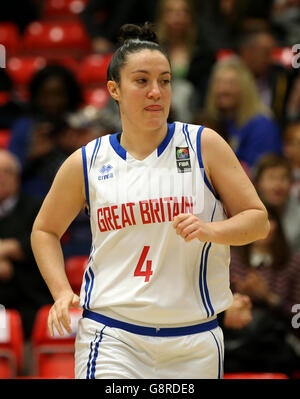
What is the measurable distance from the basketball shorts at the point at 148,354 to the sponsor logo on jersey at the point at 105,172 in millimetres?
→ 569

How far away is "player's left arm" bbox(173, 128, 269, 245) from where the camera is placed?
2957mm

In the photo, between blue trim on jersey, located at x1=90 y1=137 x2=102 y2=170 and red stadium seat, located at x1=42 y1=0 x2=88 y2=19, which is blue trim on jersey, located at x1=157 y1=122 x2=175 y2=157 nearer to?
blue trim on jersey, located at x1=90 y1=137 x2=102 y2=170

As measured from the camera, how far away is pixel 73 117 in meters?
6.83

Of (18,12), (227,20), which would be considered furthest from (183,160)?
(18,12)

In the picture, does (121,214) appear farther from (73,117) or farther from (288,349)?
(73,117)

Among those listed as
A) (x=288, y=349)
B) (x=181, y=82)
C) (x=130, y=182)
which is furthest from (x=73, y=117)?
(x=130, y=182)

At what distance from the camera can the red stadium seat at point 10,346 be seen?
15.2ft

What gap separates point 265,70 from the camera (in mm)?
7094

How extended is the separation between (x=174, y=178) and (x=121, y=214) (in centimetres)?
25

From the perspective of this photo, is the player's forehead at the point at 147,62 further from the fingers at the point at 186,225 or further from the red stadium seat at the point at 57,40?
the red stadium seat at the point at 57,40

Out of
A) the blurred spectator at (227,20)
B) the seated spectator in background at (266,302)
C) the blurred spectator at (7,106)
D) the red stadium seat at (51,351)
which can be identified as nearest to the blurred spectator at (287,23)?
the blurred spectator at (227,20)

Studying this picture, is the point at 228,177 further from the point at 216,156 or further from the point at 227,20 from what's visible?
the point at 227,20

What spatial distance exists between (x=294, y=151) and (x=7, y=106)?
291cm
